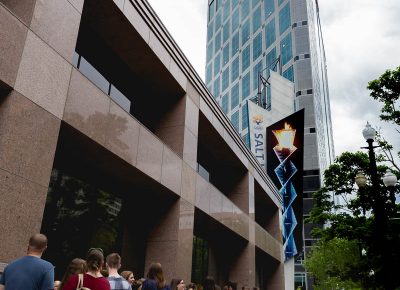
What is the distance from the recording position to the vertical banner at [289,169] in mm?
32219

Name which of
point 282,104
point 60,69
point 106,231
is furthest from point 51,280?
point 282,104

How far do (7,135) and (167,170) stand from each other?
6.45 metres

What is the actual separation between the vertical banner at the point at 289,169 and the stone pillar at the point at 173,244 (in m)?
19.9

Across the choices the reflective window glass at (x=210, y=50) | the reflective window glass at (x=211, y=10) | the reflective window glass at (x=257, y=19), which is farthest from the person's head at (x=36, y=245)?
the reflective window glass at (x=211, y=10)

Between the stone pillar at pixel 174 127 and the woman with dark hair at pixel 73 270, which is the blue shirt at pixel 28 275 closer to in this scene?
the woman with dark hair at pixel 73 270

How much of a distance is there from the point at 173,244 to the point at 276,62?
2529 inches

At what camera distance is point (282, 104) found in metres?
51.8

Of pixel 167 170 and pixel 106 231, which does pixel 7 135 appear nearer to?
pixel 106 231

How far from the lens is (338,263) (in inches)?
1211

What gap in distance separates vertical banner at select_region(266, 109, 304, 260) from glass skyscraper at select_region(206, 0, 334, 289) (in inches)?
655

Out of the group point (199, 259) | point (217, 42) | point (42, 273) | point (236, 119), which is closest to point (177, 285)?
point (42, 273)

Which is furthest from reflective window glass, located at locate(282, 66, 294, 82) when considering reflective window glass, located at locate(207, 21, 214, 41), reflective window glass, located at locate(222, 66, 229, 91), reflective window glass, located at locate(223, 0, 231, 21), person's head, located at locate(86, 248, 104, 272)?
person's head, located at locate(86, 248, 104, 272)

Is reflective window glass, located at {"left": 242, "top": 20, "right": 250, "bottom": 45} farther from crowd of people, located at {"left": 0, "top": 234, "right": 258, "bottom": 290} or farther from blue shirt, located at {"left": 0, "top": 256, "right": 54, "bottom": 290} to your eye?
blue shirt, located at {"left": 0, "top": 256, "right": 54, "bottom": 290}

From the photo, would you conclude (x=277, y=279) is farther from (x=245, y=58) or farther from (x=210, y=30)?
(x=210, y=30)
